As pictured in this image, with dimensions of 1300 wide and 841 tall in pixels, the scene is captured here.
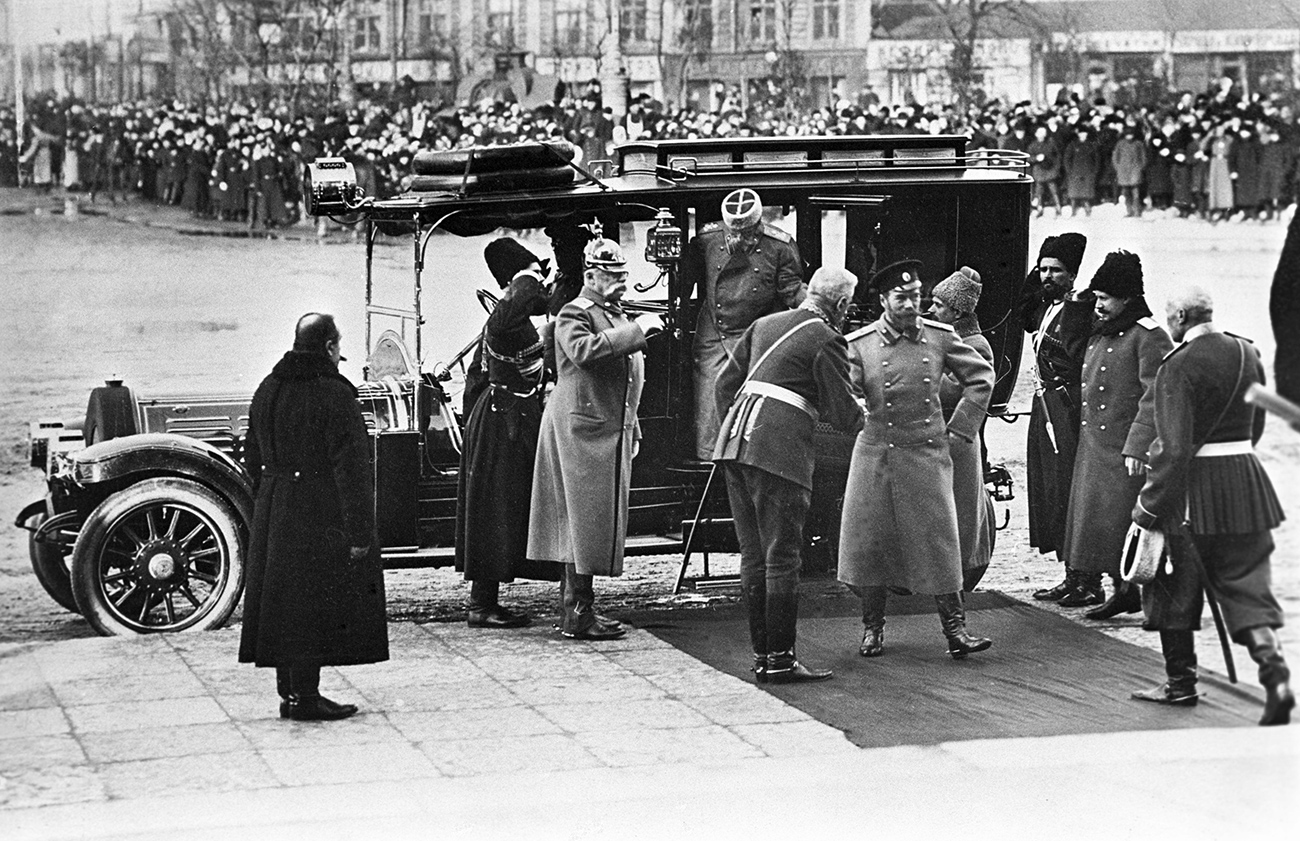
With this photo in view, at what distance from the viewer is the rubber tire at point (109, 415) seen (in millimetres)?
8195

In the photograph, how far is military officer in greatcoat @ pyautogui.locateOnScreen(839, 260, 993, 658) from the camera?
750cm

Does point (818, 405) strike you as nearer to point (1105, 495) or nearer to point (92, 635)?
point (1105, 495)

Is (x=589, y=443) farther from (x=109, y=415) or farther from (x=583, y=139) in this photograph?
(x=583, y=139)

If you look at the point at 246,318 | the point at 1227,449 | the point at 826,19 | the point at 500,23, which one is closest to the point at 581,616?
the point at 1227,449

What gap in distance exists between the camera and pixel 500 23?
956 centimetres

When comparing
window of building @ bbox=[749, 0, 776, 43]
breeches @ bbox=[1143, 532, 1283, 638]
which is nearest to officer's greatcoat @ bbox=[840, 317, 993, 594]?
breeches @ bbox=[1143, 532, 1283, 638]

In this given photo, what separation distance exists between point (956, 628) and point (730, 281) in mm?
1808

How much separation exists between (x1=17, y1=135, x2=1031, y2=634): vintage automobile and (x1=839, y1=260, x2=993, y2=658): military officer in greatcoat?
0.97 meters

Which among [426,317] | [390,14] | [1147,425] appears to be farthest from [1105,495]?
[390,14]

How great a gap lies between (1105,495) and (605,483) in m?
2.08

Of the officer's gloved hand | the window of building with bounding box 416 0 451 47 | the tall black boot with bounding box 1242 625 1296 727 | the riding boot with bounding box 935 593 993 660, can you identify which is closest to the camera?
the tall black boot with bounding box 1242 625 1296 727

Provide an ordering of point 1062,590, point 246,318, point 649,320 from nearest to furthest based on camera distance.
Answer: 1. point 1062,590
2. point 649,320
3. point 246,318

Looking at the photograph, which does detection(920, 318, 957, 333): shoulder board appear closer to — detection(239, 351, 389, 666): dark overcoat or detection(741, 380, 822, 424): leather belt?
detection(741, 380, 822, 424): leather belt

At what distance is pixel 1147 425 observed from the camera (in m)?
7.36
